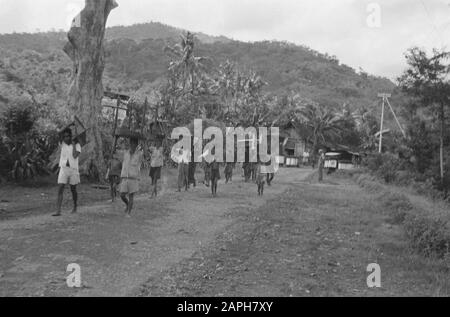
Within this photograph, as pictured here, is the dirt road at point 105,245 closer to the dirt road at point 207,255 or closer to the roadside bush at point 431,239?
the dirt road at point 207,255

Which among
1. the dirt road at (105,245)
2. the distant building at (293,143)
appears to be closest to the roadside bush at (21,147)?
the dirt road at (105,245)

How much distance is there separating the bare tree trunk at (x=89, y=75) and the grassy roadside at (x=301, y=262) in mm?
7533

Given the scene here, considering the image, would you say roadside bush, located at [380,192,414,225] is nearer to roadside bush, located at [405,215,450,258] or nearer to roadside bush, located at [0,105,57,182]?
roadside bush, located at [405,215,450,258]

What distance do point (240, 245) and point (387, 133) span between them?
191 feet

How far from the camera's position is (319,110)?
6831 centimetres

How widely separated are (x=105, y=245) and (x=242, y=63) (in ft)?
391

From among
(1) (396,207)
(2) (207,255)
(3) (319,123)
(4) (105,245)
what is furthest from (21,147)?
(3) (319,123)

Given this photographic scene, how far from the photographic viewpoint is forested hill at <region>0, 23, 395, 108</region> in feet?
275

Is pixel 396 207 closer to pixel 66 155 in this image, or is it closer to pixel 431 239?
pixel 431 239

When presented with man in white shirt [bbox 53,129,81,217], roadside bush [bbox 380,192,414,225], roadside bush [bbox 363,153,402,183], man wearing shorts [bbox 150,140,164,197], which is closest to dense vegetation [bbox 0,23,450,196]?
roadside bush [bbox 363,153,402,183]

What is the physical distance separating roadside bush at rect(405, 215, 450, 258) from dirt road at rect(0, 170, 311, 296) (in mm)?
3738

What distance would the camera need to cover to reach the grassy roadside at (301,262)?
6566mm
